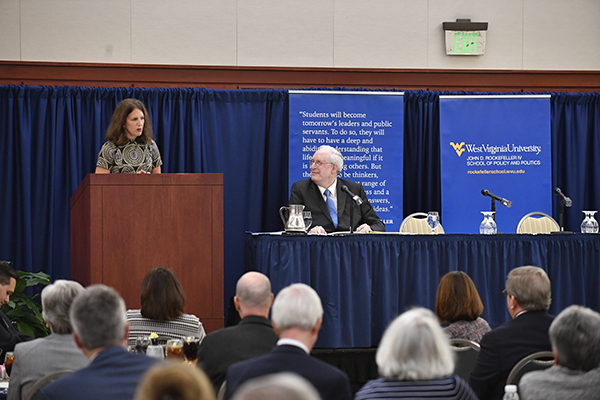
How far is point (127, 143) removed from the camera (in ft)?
18.2

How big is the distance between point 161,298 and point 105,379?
150cm

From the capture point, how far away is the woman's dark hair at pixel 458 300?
147 inches

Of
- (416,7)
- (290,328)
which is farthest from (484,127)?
(290,328)

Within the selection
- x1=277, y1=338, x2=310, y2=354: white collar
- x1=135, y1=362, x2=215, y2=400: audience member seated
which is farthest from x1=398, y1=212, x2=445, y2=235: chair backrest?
x1=135, y1=362, x2=215, y2=400: audience member seated

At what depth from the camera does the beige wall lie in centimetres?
750

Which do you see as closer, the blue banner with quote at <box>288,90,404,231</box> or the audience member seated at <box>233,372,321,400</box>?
the audience member seated at <box>233,372,321,400</box>

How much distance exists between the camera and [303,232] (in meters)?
5.20

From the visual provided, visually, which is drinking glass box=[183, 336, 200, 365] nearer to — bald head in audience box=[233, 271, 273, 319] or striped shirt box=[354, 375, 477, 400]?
bald head in audience box=[233, 271, 273, 319]

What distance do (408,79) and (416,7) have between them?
819mm

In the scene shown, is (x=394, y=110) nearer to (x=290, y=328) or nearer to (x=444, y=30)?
(x=444, y=30)

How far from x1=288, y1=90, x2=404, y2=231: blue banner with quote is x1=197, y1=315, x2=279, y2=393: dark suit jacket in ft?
14.8

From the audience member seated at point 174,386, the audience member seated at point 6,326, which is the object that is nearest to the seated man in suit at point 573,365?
the audience member seated at point 174,386

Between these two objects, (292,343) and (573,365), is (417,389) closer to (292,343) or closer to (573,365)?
(292,343)

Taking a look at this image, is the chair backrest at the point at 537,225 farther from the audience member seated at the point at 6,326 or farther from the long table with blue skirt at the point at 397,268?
the audience member seated at the point at 6,326
